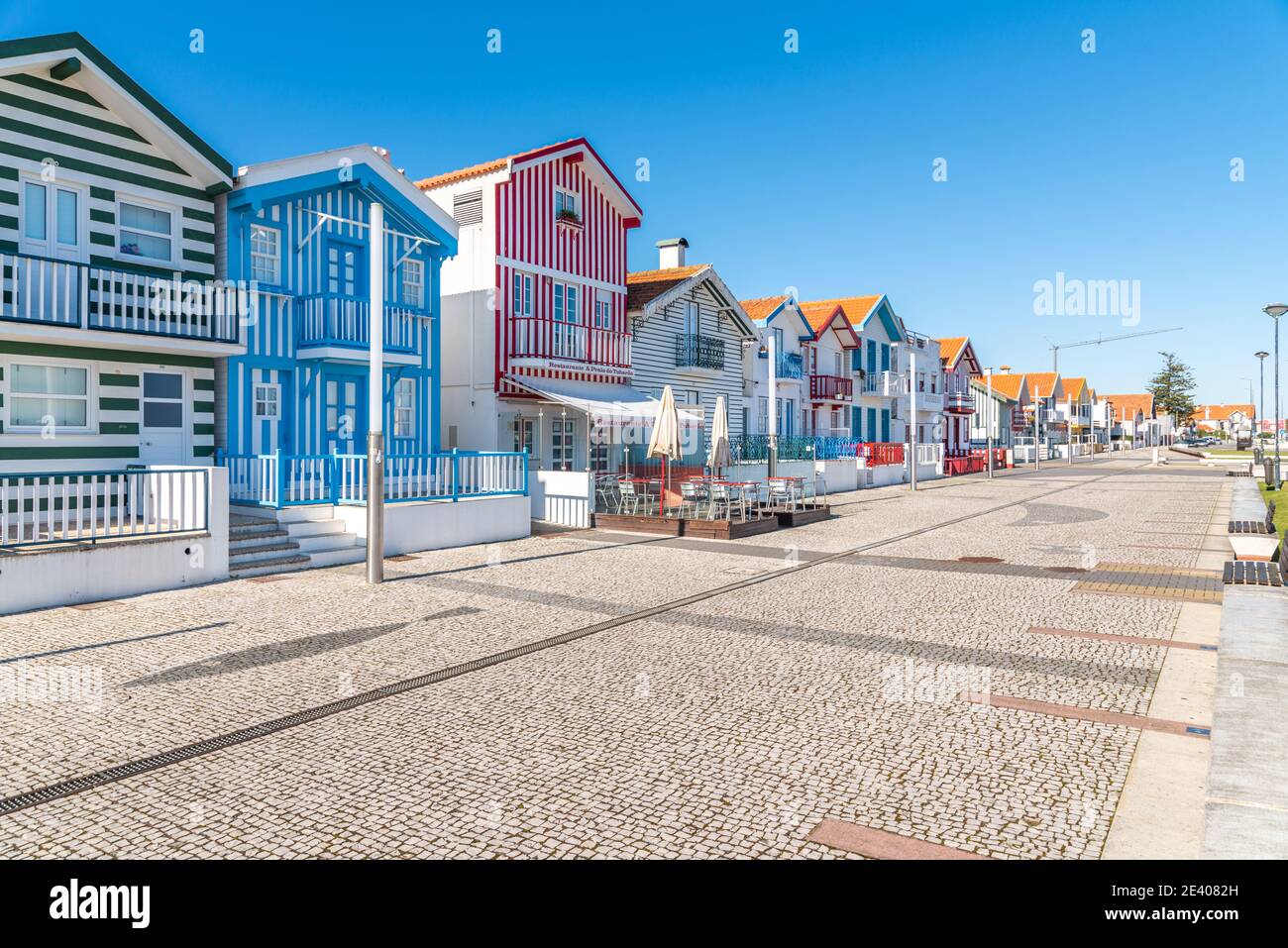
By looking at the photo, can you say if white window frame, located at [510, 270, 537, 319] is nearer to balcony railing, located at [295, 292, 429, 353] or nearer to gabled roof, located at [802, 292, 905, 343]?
balcony railing, located at [295, 292, 429, 353]

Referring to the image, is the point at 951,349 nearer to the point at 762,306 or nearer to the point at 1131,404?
the point at 762,306

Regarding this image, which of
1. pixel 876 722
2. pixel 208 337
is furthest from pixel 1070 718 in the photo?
pixel 208 337

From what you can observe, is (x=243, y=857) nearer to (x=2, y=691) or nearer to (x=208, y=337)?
(x=2, y=691)

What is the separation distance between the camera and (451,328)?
22031 millimetres

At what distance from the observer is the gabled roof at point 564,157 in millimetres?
21797

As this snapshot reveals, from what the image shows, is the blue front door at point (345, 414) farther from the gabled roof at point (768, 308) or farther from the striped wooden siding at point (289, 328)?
the gabled roof at point (768, 308)

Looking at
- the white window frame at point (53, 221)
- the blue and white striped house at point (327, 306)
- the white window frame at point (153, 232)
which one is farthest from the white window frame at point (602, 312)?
the white window frame at point (53, 221)

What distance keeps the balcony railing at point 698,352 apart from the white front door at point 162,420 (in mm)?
16159

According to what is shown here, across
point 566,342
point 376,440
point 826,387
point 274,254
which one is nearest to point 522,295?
point 566,342

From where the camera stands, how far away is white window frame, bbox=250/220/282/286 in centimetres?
1623

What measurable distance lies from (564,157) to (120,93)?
11.5m

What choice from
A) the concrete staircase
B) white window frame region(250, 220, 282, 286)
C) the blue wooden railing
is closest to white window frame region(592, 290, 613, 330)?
the blue wooden railing

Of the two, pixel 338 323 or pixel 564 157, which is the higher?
pixel 564 157

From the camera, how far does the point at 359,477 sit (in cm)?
1476
